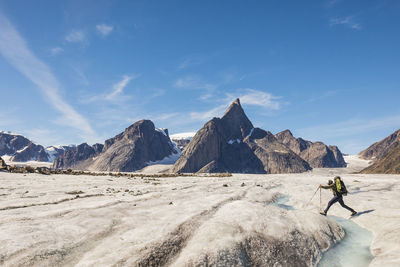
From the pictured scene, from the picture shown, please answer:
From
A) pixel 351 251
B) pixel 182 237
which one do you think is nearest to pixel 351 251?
pixel 351 251

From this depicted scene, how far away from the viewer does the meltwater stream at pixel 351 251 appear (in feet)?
28.8

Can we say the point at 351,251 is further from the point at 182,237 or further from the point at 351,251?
the point at 182,237

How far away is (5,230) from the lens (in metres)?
7.90

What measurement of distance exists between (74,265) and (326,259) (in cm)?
855

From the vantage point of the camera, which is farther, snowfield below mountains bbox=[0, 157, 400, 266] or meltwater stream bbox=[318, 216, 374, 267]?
meltwater stream bbox=[318, 216, 374, 267]

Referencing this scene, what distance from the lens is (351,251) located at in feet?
32.8

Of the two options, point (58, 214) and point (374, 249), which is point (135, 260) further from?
point (374, 249)

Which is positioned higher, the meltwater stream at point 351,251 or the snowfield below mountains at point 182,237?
the snowfield below mountains at point 182,237

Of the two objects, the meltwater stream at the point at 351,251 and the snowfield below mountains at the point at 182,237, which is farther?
the meltwater stream at the point at 351,251

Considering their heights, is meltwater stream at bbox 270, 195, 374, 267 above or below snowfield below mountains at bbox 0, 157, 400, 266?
below

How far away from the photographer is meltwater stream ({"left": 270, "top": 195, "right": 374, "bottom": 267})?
28.8 feet

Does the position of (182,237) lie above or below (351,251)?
above

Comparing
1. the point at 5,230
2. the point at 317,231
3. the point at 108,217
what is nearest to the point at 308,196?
the point at 317,231

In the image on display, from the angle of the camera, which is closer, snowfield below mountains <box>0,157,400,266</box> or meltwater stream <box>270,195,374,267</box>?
snowfield below mountains <box>0,157,400,266</box>
